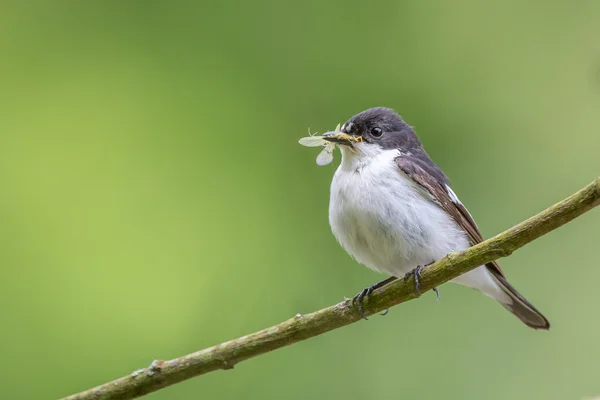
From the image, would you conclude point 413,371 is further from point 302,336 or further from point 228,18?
point 228,18

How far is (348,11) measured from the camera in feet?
13.7

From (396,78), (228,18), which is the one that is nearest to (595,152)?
(396,78)

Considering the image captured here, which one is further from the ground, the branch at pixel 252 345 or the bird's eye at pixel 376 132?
the bird's eye at pixel 376 132

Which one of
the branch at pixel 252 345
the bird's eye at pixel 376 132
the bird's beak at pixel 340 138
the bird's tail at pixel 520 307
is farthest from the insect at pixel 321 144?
the bird's tail at pixel 520 307

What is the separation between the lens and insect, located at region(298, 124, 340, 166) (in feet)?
10.8

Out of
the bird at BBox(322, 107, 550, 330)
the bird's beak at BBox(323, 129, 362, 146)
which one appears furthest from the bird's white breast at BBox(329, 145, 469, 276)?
the bird's beak at BBox(323, 129, 362, 146)

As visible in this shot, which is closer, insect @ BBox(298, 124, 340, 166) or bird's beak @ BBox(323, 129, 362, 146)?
insect @ BBox(298, 124, 340, 166)

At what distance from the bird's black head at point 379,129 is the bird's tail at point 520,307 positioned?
815mm

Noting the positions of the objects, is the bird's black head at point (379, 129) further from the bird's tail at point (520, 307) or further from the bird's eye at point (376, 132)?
the bird's tail at point (520, 307)

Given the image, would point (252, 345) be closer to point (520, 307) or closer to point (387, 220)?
point (387, 220)

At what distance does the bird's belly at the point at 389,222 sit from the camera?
10.7ft

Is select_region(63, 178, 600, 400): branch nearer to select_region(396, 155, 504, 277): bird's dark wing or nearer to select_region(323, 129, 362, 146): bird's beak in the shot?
select_region(396, 155, 504, 277): bird's dark wing

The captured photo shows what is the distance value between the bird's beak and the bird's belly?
7.0 inches

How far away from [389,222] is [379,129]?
0.68m
